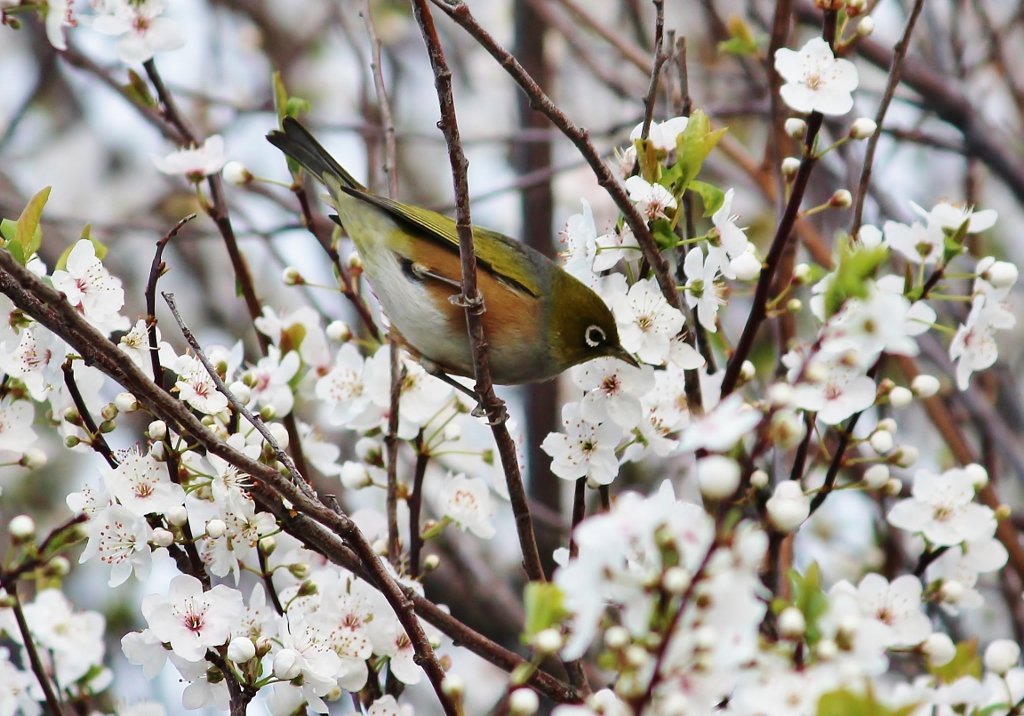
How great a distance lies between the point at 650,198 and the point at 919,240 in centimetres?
68

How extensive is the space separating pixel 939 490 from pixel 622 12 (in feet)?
20.4

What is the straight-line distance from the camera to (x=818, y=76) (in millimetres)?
2812

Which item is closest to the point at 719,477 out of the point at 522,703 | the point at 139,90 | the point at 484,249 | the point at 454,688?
the point at 522,703

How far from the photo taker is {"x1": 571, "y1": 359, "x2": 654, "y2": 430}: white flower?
294 centimetres

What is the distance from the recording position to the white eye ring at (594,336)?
3719mm

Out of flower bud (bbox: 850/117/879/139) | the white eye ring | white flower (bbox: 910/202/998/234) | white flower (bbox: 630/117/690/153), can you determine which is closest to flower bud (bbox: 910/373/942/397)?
white flower (bbox: 910/202/998/234)

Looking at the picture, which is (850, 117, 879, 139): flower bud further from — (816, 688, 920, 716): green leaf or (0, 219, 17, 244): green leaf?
(0, 219, 17, 244): green leaf

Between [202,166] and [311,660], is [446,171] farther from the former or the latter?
[311,660]

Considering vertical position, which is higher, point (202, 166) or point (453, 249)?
point (453, 249)

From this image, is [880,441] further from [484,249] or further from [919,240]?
[484,249]

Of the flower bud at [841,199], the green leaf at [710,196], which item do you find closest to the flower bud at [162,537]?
the green leaf at [710,196]

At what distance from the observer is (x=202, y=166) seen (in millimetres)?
3432

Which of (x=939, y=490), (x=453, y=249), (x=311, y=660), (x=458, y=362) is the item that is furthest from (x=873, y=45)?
(x=311, y=660)

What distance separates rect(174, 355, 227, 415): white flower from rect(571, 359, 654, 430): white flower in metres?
0.90
